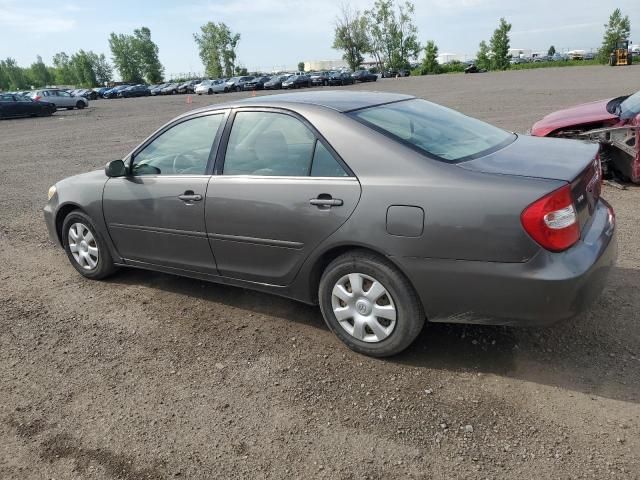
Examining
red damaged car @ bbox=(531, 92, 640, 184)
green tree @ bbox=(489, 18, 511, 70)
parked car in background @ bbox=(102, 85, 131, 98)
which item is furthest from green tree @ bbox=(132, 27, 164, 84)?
red damaged car @ bbox=(531, 92, 640, 184)

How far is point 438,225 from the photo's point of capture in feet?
9.61

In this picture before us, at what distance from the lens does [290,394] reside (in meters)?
3.16

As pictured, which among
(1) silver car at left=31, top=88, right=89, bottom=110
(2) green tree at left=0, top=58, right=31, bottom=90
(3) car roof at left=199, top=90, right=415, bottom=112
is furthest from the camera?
(2) green tree at left=0, top=58, right=31, bottom=90

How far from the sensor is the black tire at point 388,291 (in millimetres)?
3168

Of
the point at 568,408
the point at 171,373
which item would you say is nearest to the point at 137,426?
the point at 171,373

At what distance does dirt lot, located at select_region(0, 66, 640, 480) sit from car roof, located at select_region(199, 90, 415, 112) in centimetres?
157

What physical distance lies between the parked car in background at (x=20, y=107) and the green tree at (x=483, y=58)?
60.9 metres

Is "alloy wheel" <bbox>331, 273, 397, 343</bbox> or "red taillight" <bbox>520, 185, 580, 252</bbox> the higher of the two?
"red taillight" <bbox>520, 185, 580, 252</bbox>

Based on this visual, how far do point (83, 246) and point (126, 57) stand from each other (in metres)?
110

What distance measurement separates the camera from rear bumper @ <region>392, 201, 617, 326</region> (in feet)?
9.14

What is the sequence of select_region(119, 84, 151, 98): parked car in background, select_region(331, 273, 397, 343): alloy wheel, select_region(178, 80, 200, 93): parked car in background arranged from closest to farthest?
select_region(331, 273, 397, 343): alloy wheel < select_region(178, 80, 200, 93): parked car in background < select_region(119, 84, 151, 98): parked car in background

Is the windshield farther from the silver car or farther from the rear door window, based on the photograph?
the silver car

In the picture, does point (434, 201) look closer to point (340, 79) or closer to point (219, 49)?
point (340, 79)

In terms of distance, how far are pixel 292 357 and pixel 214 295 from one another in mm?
1304
